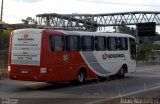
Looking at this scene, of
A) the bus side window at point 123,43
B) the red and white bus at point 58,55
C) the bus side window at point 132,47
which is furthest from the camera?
the bus side window at point 132,47

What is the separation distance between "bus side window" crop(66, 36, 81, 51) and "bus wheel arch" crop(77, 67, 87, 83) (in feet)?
3.73

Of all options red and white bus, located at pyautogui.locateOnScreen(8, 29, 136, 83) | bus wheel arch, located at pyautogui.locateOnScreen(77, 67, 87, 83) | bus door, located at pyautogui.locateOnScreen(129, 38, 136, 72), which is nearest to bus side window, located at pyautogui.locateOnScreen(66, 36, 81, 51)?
red and white bus, located at pyautogui.locateOnScreen(8, 29, 136, 83)

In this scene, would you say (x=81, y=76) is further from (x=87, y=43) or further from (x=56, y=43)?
(x=56, y=43)

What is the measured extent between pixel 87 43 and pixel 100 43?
156cm

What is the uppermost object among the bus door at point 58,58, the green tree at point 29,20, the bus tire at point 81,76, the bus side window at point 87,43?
the green tree at point 29,20

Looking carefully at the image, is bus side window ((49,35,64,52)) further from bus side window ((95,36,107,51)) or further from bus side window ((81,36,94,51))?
bus side window ((95,36,107,51))

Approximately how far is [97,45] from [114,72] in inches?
116

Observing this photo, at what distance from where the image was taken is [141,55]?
6031 centimetres

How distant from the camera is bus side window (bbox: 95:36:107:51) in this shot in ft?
80.0

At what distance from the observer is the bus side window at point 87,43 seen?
23.0m

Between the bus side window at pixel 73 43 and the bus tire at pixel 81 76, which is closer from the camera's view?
the bus side window at pixel 73 43

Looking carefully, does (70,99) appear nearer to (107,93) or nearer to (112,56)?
(107,93)

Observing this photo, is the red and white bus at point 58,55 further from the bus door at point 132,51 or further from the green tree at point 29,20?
the green tree at point 29,20

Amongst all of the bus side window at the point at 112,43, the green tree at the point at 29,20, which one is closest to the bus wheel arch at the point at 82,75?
the bus side window at the point at 112,43
